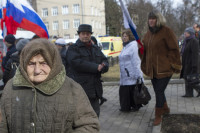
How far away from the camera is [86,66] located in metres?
4.09

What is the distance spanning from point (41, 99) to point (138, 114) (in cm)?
436

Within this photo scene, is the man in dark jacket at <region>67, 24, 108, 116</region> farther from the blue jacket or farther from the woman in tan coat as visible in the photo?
the blue jacket

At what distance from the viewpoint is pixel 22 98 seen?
1961 millimetres

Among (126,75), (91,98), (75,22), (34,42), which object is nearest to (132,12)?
(126,75)

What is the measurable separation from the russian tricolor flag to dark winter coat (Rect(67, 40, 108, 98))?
1.47 m

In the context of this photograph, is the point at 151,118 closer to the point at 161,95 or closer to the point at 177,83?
the point at 161,95

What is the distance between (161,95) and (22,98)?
337cm

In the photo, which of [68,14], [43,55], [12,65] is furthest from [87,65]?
[68,14]

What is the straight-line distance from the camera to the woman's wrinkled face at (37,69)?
1.97m

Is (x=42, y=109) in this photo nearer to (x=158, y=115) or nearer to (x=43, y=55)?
(x=43, y=55)

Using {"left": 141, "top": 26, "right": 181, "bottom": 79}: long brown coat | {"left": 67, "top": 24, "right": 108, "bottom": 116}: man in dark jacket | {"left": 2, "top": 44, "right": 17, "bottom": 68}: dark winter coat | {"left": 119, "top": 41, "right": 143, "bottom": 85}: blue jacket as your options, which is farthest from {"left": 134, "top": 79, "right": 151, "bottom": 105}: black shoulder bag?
{"left": 2, "top": 44, "right": 17, "bottom": 68}: dark winter coat

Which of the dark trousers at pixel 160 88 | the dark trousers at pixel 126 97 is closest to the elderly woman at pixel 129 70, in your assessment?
the dark trousers at pixel 126 97

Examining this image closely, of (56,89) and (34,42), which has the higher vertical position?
(34,42)

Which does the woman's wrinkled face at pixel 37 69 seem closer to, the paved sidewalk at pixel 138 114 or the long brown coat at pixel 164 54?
the paved sidewalk at pixel 138 114
